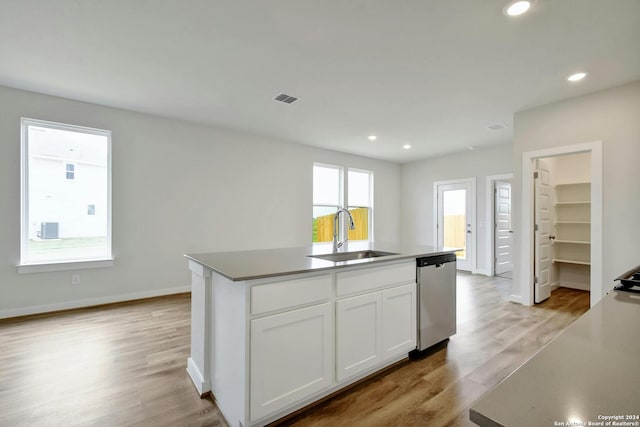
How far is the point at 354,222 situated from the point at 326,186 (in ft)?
3.23

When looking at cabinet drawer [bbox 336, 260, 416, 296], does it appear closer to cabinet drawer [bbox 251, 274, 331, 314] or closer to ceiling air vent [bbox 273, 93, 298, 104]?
cabinet drawer [bbox 251, 274, 331, 314]

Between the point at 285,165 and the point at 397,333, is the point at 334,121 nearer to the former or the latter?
the point at 285,165

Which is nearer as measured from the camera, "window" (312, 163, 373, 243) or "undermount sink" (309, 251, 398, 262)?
"undermount sink" (309, 251, 398, 262)

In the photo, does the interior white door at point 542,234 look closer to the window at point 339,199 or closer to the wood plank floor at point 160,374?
the wood plank floor at point 160,374

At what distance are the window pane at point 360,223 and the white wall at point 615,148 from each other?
389 centimetres

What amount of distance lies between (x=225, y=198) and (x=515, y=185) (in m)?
4.36

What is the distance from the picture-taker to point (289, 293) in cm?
167

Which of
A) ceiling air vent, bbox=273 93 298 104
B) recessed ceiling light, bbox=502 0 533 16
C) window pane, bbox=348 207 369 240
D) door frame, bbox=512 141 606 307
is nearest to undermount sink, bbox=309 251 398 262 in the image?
recessed ceiling light, bbox=502 0 533 16

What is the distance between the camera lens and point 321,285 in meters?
1.81

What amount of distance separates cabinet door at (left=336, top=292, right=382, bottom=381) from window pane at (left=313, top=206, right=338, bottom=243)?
13.0 feet

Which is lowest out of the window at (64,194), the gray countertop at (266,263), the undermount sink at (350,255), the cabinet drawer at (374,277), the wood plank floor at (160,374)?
the wood plank floor at (160,374)

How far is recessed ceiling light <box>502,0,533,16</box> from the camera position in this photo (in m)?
1.97

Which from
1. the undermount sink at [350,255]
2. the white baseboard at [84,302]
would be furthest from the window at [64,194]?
the undermount sink at [350,255]

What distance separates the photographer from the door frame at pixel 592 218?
11.0 feet
